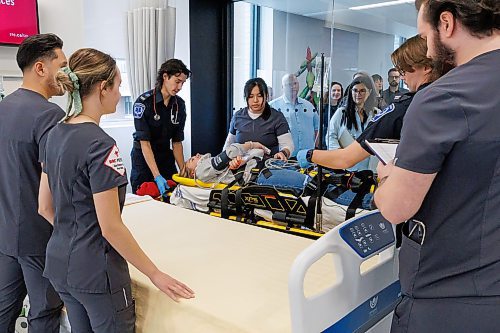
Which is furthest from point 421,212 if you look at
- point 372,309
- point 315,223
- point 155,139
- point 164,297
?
point 155,139

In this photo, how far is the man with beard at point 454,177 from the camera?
771 mm

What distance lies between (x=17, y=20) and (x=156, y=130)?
112 centimetres

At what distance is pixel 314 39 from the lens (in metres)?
4.39

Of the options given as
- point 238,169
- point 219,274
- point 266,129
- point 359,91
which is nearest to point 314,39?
point 359,91

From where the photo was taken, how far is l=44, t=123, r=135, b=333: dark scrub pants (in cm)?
118

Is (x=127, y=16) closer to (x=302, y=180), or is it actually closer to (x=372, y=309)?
(x=302, y=180)

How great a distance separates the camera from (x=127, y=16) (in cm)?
383

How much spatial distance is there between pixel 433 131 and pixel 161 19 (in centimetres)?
347

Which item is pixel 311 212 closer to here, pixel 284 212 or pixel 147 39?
pixel 284 212

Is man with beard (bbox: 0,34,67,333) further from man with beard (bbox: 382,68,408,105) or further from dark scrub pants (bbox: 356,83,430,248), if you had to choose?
man with beard (bbox: 382,68,408,105)

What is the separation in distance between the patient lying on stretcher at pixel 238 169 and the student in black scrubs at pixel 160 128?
336 millimetres

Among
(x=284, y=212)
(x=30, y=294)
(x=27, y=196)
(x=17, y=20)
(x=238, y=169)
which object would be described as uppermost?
(x=17, y=20)

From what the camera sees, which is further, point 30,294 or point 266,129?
point 266,129

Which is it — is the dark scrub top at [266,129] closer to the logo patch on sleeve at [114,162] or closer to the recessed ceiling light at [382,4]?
the recessed ceiling light at [382,4]
